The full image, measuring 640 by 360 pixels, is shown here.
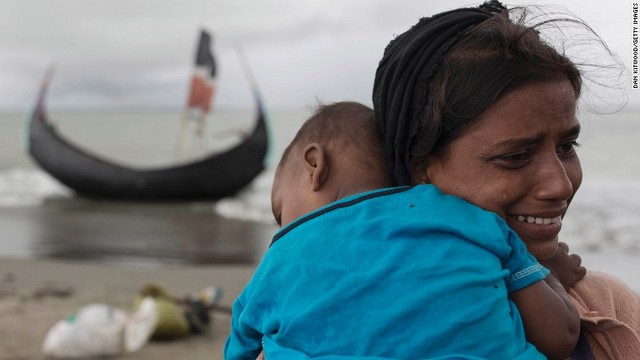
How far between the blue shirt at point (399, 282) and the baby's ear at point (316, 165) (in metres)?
0.15

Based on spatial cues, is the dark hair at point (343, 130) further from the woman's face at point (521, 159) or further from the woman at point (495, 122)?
the woman's face at point (521, 159)

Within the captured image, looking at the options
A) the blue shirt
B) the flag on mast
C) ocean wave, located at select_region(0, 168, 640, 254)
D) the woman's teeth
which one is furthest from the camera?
the flag on mast

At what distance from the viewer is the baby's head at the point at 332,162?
1.55 meters

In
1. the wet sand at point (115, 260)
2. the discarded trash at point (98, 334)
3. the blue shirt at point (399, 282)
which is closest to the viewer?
the blue shirt at point (399, 282)

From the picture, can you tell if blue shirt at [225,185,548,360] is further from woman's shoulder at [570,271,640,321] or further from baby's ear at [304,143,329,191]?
woman's shoulder at [570,271,640,321]

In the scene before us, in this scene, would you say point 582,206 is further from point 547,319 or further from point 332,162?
point 547,319

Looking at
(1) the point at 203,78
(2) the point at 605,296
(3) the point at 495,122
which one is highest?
(3) the point at 495,122

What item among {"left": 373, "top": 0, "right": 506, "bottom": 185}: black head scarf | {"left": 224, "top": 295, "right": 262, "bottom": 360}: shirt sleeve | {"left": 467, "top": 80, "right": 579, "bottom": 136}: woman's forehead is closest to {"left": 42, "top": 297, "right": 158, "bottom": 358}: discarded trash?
{"left": 224, "top": 295, "right": 262, "bottom": 360}: shirt sleeve

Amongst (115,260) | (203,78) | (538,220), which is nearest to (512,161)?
(538,220)

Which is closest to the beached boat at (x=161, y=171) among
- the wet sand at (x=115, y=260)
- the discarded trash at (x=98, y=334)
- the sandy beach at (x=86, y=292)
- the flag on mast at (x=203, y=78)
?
the flag on mast at (x=203, y=78)

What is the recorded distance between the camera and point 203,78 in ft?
57.3

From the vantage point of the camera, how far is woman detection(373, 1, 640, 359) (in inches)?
52.1

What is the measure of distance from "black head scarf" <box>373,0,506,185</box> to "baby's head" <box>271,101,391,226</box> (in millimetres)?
73

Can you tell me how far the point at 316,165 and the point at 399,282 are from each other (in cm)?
39
